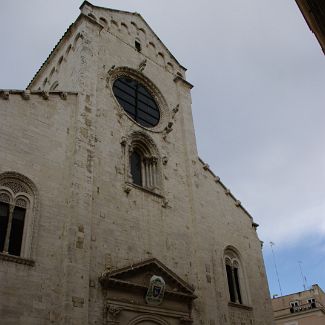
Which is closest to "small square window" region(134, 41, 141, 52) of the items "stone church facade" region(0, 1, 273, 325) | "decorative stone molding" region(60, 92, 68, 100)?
"stone church facade" region(0, 1, 273, 325)

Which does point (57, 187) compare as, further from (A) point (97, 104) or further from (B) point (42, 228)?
(A) point (97, 104)

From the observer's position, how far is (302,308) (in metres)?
35.3

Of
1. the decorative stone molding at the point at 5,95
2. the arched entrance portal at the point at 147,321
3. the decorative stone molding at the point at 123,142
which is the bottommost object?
the arched entrance portal at the point at 147,321

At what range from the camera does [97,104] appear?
1602 centimetres

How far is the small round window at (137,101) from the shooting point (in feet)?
58.4

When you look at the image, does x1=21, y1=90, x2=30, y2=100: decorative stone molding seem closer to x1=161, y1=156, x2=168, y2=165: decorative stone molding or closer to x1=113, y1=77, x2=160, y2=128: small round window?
x1=113, y1=77, x2=160, y2=128: small round window

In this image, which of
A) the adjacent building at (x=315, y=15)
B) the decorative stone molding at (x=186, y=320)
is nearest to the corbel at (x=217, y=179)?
the decorative stone molding at (x=186, y=320)

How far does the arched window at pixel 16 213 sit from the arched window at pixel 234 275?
29.1 feet

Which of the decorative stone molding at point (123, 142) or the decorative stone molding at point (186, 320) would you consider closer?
the decorative stone molding at point (186, 320)

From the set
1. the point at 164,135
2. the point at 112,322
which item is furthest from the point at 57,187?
the point at 164,135

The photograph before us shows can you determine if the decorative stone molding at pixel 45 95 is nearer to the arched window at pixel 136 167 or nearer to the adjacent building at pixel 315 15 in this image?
the arched window at pixel 136 167

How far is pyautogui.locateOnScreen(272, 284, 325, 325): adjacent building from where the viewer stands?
33.7m

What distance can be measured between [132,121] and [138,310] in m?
7.47

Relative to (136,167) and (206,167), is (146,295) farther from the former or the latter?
(206,167)
